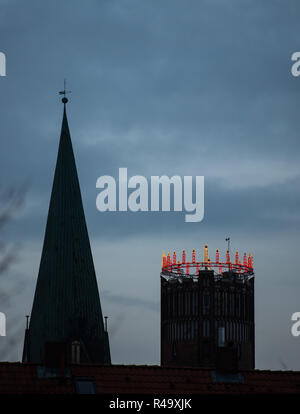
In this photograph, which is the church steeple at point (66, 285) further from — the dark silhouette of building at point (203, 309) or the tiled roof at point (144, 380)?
the tiled roof at point (144, 380)

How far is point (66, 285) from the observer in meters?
138

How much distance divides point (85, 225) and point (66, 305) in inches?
393

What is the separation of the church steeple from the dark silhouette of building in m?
33.7

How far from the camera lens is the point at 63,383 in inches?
2721

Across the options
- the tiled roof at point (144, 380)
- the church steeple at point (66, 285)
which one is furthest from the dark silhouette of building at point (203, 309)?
the tiled roof at point (144, 380)

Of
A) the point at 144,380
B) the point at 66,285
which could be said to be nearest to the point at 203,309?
the point at 66,285

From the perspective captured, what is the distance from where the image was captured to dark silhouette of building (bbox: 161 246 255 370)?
17375 centimetres

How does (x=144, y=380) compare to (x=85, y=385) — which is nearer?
(x=85, y=385)

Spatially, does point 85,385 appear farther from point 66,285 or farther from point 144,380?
point 66,285

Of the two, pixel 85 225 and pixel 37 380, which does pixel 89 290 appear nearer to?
pixel 85 225

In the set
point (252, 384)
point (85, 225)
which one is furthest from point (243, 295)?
point (252, 384)

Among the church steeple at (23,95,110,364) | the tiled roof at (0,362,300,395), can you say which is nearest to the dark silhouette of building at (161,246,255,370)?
the church steeple at (23,95,110,364)

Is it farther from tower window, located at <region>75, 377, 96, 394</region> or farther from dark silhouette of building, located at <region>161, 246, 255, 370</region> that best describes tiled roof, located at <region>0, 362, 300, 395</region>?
dark silhouette of building, located at <region>161, 246, 255, 370</region>

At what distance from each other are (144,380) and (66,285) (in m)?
68.1
